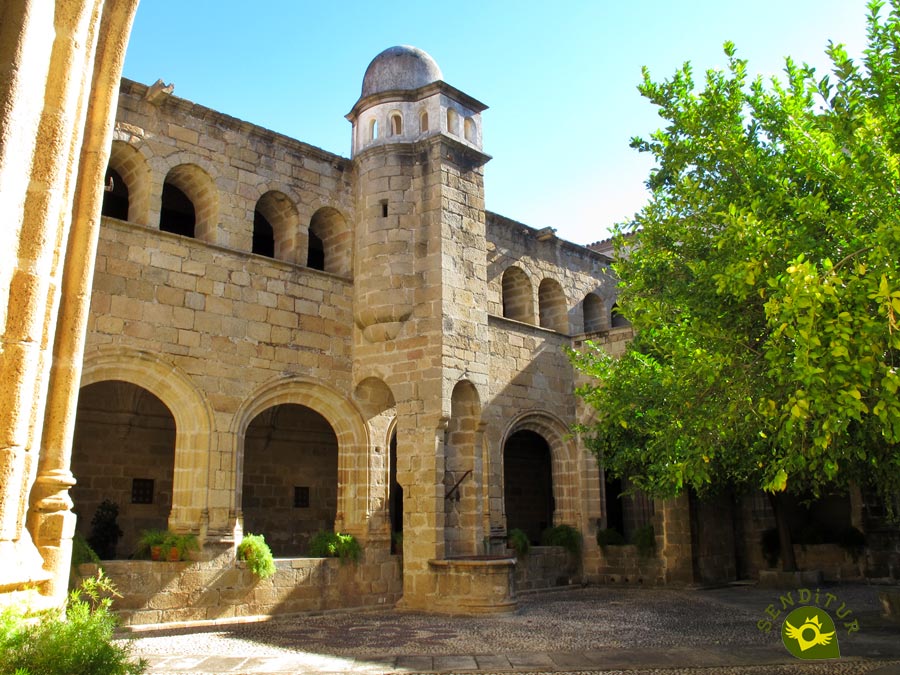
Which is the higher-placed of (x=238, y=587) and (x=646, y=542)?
(x=646, y=542)

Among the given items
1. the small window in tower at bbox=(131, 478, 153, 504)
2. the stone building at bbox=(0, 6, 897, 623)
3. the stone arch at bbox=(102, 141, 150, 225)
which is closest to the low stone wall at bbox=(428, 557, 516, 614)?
the stone building at bbox=(0, 6, 897, 623)

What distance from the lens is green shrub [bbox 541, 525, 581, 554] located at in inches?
565

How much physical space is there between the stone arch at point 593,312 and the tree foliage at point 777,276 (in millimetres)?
8270

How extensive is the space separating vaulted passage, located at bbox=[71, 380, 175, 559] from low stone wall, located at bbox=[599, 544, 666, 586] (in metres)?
7.58

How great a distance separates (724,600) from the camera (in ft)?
39.1

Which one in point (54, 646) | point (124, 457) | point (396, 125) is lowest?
point (54, 646)

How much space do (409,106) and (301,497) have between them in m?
7.16

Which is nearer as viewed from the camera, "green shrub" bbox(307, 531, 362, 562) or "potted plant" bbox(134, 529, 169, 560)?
"potted plant" bbox(134, 529, 169, 560)

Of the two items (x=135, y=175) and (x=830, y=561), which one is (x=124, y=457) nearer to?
(x=135, y=175)

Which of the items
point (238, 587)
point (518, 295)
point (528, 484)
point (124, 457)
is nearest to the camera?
point (238, 587)

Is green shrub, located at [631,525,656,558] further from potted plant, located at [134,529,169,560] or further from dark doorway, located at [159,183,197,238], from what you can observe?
dark doorway, located at [159,183,197,238]

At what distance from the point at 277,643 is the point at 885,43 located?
7543 millimetres

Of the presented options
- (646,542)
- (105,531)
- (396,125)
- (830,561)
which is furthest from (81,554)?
(830,561)

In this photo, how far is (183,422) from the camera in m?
10.4
